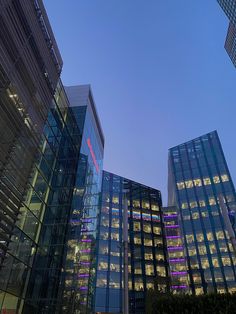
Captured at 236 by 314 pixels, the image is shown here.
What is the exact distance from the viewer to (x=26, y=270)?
1847 cm

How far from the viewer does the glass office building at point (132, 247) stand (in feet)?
187

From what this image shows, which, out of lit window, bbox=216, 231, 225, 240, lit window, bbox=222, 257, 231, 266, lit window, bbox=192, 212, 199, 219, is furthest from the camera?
lit window, bbox=192, 212, 199, 219

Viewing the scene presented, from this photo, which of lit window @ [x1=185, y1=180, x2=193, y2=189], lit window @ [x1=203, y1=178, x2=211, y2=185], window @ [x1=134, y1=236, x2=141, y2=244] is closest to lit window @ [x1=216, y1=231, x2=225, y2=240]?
lit window @ [x1=203, y1=178, x2=211, y2=185]

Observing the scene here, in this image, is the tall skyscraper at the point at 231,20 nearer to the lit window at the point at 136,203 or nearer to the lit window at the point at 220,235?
the lit window at the point at 136,203

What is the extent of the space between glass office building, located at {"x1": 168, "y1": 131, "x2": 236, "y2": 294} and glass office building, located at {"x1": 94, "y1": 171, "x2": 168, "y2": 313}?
8582 millimetres

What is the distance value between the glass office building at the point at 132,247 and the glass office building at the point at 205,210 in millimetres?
8582

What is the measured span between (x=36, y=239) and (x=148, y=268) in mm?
58067

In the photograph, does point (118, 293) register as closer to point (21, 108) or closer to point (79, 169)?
point (79, 169)

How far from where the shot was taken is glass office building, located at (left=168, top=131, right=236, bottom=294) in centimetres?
7100

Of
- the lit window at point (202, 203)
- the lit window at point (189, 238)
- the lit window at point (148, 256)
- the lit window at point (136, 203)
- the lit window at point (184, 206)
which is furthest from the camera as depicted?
the lit window at point (136, 203)

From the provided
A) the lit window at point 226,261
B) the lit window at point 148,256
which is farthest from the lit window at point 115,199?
the lit window at point 226,261

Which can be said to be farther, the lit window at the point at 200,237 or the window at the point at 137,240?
the lit window at the point at 200,237

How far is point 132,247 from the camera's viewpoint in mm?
74438

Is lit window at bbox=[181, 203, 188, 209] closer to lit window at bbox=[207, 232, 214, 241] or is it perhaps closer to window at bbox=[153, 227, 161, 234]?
window at bbox=[153, 227, 161, 234]
